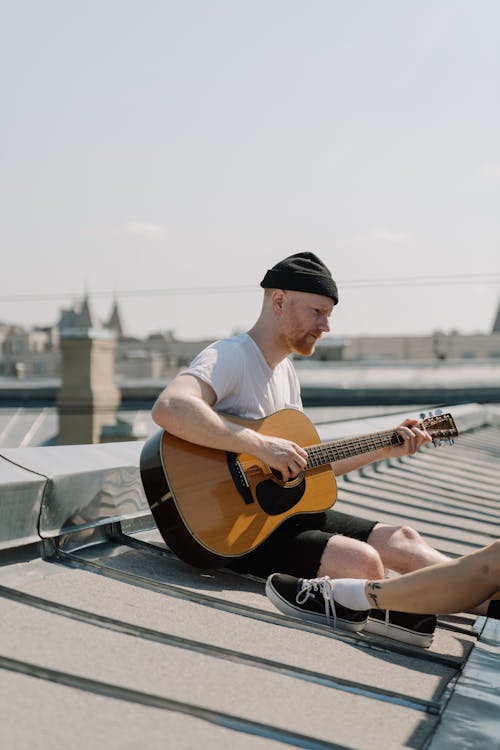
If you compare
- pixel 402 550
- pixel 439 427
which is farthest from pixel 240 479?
pixel 439 427

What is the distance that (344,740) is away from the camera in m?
1.66

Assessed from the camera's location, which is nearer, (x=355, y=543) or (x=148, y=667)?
(x=148, y=667)

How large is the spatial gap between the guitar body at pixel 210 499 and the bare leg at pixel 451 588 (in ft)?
1.81

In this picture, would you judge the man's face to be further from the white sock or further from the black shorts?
the white sock

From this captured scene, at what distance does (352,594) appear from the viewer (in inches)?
96.2

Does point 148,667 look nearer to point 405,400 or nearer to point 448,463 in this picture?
point 448,463

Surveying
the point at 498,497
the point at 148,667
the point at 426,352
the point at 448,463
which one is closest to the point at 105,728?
the point at 148,667

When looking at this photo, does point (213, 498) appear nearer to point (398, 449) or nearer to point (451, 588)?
point (451, 588)

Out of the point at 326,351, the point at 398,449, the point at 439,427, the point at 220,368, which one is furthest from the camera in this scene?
the point at 326,351

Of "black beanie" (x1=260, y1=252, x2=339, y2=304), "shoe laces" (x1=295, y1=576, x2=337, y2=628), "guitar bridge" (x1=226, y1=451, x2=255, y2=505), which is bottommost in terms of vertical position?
"shoe laces" (x1=295, y1=576, x2=337, y2=628)

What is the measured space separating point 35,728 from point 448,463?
533cm

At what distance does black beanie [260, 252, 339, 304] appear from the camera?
297 cm

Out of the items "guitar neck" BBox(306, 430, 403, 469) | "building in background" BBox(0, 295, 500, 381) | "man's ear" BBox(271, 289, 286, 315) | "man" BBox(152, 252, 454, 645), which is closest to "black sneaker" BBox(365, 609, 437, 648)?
"man" BBox(152, 252, 454, 645)

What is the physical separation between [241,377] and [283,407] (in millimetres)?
290
